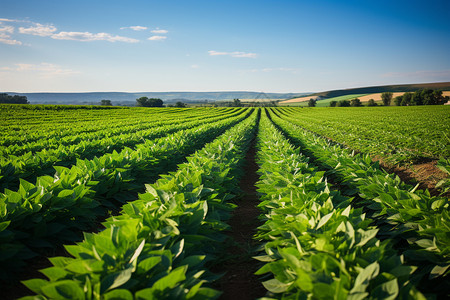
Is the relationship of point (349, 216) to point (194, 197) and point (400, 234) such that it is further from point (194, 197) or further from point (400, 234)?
point (194, 197)

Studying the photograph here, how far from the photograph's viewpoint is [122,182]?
14.8ft

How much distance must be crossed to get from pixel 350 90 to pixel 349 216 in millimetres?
133637

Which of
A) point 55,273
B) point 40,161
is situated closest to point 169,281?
point 55,273

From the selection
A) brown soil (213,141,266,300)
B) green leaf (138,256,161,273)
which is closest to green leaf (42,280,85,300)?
green leaf (138,256,161,273)

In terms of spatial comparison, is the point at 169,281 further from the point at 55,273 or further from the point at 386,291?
the point at 386,291

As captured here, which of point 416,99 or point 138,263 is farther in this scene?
point 416,99

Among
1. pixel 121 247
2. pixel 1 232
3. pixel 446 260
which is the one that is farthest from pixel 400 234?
pixel 1 232

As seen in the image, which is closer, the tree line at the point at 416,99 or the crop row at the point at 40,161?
the crop row at the point at 40,161

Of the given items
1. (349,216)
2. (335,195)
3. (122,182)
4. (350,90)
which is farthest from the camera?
(350,90)

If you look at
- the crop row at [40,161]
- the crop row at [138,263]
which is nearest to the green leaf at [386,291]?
the crop row at [138,263]

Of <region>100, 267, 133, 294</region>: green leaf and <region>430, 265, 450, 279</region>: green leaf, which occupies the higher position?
<region>100, 267, 133, 294</region>: green leaf

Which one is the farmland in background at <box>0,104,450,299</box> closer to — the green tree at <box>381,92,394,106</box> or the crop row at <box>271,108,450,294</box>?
the crop row at <box>271,108,450,294</box>

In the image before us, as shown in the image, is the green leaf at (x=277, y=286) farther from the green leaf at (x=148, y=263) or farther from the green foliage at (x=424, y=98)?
the green foliage at (x=424, y=98)

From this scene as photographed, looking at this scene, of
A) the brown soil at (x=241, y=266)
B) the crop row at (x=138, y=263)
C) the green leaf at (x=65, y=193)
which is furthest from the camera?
the green leaf at (x=65, y=193)
